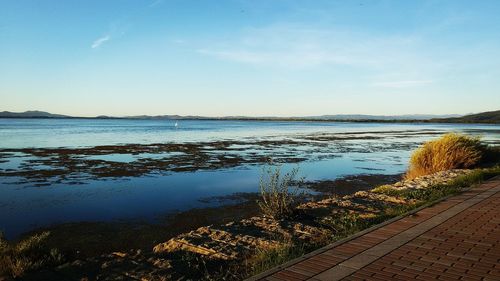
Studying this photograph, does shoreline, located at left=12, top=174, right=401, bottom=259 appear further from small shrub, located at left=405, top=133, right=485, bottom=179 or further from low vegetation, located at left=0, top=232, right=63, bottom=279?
small shrub, located at left=405, top=133, right=485, bottom=179

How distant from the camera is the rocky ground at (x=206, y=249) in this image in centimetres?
539

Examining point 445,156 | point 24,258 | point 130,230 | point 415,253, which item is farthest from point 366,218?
point 445,156

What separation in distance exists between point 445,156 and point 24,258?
14.6 meters

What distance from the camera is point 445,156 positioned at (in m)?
15.6

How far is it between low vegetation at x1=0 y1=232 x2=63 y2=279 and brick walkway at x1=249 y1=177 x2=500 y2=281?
356 cm

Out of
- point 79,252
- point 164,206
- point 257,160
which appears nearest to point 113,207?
point 164,206

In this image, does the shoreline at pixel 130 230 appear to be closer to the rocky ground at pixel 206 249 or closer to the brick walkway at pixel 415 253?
the rocky ground at pixel 206 249

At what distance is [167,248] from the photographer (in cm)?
659

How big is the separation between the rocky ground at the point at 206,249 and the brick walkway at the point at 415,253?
1050 millimetres

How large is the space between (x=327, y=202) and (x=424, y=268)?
5345mm

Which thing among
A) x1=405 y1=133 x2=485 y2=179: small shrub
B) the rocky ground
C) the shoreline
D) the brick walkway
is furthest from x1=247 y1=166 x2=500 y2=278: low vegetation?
the shoreline

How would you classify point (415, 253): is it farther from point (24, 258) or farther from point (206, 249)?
point (24, 258)

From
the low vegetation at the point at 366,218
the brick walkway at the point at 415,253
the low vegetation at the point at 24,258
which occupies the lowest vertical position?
the low vegetation at the point at 24,258

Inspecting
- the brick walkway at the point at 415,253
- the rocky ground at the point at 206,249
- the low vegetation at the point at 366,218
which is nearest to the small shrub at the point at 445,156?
the low vegetation at the point at 366,218
